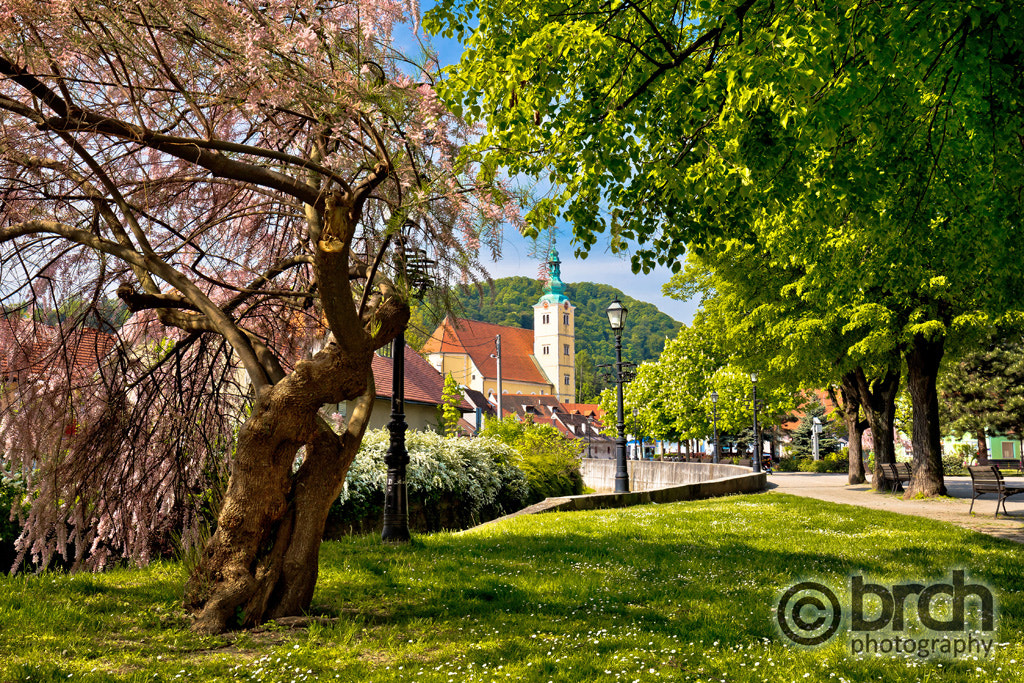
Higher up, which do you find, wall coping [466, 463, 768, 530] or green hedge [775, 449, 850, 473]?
wall coping [466, 463, 768, 530]

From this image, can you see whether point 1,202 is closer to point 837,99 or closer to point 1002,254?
point 837,99

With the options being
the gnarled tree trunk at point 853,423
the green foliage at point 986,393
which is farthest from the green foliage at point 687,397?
the gnarled tree trunk at point 853,423

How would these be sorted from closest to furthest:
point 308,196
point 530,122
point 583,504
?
point 308,196 < point 530,122 < point 583,504

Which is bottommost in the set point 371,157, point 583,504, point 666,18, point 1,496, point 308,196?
point 583,504

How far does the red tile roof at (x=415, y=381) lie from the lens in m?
31.9

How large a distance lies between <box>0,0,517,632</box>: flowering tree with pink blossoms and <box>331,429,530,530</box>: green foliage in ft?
17.3

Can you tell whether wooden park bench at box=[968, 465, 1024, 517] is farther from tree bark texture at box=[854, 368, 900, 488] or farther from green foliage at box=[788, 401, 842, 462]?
green foliage at box=[788, 401, 842, 462]

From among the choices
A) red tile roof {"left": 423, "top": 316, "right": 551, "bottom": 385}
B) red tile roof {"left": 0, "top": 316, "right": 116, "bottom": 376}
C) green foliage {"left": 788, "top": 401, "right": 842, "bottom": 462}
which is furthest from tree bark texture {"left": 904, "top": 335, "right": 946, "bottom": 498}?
red tile roof {"left": 423, "top": 316, "right": 551, "bottom": 385}

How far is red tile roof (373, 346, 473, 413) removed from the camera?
105ft

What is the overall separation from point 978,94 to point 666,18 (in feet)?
9.86

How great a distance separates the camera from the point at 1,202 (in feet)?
20.3

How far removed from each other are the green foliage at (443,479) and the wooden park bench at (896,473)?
11336mm

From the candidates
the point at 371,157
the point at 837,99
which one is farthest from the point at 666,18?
the point at 371,157

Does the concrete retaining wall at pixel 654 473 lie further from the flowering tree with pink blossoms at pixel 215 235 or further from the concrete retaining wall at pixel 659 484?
Result: the flowering tree with pink blossoms at pixel 215 235
